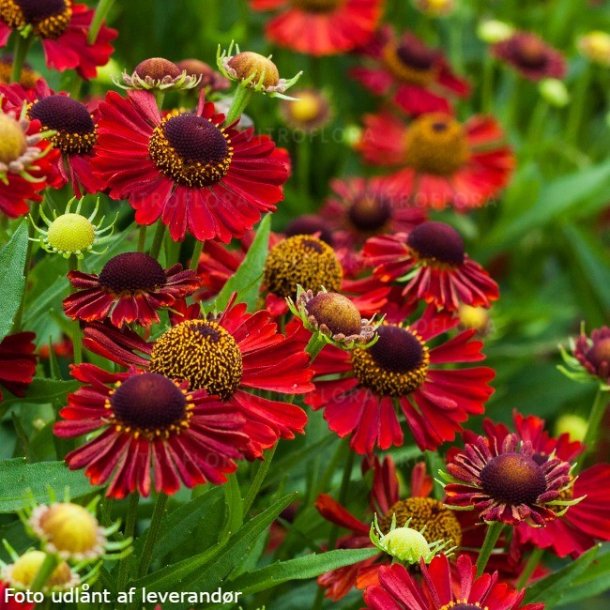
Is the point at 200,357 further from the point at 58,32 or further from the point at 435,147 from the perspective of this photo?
the point at 435,147

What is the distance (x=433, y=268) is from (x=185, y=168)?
0.33 meters

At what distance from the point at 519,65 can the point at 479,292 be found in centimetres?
117

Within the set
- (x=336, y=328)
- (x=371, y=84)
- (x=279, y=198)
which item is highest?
(x=371, y=84)

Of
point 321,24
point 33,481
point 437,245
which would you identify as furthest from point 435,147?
point 33,481

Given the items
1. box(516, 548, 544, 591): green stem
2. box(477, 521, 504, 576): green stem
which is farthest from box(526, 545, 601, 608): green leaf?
box(477, 521, 504, 576): green stem

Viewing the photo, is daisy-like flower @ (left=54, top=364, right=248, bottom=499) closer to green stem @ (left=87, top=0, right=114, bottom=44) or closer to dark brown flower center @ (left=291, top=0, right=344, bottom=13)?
green stem @ (left=87, top=0, right=114, bottom=44)

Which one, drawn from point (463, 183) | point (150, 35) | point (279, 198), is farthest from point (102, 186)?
point (463, 183)

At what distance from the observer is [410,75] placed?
2385 mm

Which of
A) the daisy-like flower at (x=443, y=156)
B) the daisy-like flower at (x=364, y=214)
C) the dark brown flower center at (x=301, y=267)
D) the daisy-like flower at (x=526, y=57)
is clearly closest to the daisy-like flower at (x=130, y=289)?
the dark brown flower center at (x=301, y=267)

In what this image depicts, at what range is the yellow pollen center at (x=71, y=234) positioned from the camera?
97 cm

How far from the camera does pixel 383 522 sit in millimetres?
1142

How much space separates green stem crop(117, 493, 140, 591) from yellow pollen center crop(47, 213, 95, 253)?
21 cm

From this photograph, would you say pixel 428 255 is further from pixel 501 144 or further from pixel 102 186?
pixel 501 144

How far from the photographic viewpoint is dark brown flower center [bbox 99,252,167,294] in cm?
99
